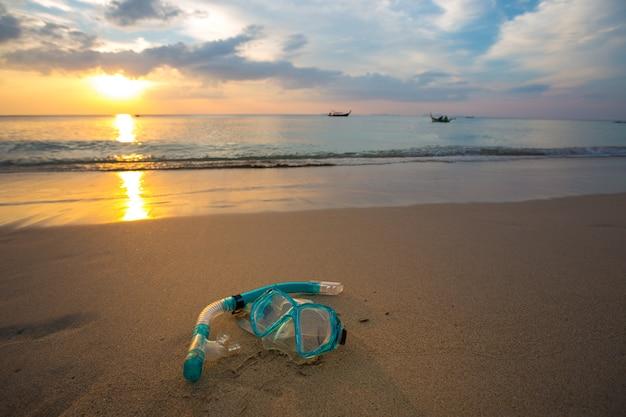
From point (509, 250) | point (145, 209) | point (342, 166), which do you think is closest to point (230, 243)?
point (145, 209)

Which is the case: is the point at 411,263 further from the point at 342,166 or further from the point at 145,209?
the point at 342,166

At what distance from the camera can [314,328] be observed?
6.33ft

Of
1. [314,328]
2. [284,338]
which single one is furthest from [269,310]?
[314,328]

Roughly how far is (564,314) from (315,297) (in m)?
1.87

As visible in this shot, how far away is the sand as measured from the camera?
1.68 metres

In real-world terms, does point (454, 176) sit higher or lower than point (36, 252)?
higher

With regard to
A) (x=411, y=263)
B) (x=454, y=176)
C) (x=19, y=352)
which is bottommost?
(x=19, y=352)

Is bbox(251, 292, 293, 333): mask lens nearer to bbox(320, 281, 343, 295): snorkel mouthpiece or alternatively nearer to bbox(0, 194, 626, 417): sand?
bbox(0, 194, 626, 417): sand

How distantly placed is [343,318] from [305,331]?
52cm

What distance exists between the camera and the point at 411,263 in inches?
130

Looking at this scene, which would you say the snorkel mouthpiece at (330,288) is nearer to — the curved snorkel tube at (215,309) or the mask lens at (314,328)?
the curved snorkel tube at (215,309)

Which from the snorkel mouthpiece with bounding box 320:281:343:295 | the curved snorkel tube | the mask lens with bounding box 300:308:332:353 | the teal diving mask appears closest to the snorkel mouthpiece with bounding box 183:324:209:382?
the curved snorkel tube

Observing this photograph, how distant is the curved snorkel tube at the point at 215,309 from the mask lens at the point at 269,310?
0.17 meters

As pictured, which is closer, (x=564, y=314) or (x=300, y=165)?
(x=564, y=314)
